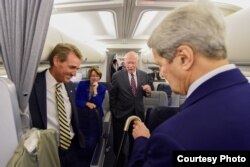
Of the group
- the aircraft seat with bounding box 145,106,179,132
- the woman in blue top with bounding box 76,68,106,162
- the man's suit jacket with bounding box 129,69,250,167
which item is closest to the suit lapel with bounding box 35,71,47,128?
the aircraft seat with bounding box 145,106,179,132

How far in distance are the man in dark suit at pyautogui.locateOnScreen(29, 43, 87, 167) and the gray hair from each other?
3.77 feet

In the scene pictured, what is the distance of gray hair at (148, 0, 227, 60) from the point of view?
0.86 metres

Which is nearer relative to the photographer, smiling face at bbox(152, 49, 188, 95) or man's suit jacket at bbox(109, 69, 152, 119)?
smiling face at bbox(152, 49, 188, 95)

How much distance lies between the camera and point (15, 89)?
124cm

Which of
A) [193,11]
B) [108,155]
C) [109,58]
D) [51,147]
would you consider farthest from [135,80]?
[109,58]

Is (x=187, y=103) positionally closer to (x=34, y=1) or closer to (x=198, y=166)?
(x=198, y=166)

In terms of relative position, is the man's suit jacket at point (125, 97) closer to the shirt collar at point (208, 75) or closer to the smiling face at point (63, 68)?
the smiling face at point (63, 68)

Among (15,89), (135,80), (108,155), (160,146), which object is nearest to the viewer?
(160,146)

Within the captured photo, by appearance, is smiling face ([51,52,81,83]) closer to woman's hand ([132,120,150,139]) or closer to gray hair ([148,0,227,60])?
woman's hand ([132,120,150,139])

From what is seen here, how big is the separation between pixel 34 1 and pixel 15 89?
1.48 feet

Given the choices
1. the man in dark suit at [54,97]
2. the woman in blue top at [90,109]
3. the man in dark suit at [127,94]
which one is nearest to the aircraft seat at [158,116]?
the man in dark suit at [54,97]

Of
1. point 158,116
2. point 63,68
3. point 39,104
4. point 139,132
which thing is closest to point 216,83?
point 139,132

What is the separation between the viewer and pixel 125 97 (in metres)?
3.77

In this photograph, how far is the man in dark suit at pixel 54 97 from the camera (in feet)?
5.84
